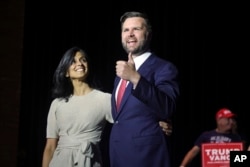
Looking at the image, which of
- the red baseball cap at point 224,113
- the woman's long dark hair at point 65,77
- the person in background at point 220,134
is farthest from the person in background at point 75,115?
the red baseball cap at point 224,113

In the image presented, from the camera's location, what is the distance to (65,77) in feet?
8.23

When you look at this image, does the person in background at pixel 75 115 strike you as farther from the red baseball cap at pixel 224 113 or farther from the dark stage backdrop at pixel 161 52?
the red baseball cap at pixel 224 113

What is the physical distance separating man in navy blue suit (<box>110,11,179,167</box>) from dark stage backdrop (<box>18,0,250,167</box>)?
2.9 inches

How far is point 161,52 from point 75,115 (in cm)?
60

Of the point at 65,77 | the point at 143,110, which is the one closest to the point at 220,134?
the point at 143,110

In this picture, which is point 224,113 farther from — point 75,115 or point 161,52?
point 75,115

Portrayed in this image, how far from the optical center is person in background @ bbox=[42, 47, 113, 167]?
2395mm

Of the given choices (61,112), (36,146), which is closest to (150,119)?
(61,112)

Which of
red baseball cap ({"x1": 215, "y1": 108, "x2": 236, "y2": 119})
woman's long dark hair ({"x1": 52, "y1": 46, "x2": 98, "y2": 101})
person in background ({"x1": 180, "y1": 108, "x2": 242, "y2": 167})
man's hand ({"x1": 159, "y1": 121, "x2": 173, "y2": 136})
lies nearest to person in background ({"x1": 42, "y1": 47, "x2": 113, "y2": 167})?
woman's long dark hair ({"x1": 52, "y1": 46, "x2": 98, "y2": 101})

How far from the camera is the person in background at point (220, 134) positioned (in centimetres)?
240

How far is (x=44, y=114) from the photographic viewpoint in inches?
99.0

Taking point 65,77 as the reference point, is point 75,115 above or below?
below

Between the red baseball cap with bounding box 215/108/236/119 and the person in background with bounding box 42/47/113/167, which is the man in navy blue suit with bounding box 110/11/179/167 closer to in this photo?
the person in background with bounding box 42/47/113/167

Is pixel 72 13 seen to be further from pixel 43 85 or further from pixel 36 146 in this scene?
pixel 36 146
